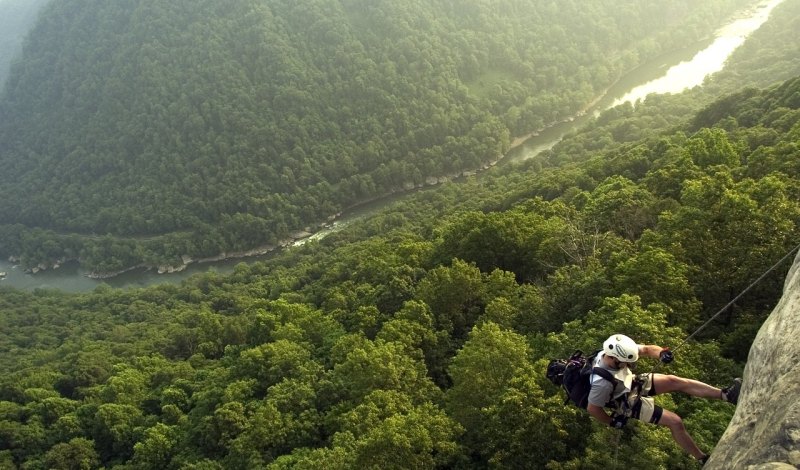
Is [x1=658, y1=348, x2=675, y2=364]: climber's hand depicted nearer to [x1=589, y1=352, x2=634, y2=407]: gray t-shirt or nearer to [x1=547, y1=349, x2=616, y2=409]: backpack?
[x1=589, y1=352, x2=634, y2=407]: gray t-shirt

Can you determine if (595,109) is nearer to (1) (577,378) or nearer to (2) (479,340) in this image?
(2) (479,340)

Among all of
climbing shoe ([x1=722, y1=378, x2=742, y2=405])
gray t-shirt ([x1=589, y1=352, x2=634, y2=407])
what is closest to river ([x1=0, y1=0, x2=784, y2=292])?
gray t-shirt ([x1=589, y1=352, x2=634, y2=407])

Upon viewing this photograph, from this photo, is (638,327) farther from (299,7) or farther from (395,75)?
(299,7)

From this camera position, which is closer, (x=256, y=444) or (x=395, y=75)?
(x=256, y=444)

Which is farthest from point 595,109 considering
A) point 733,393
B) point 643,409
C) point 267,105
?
point 733,393

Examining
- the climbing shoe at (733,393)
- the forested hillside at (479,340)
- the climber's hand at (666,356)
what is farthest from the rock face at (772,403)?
the forested hillside at (479,340)

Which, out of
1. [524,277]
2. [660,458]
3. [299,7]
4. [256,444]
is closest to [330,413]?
[256,444]
